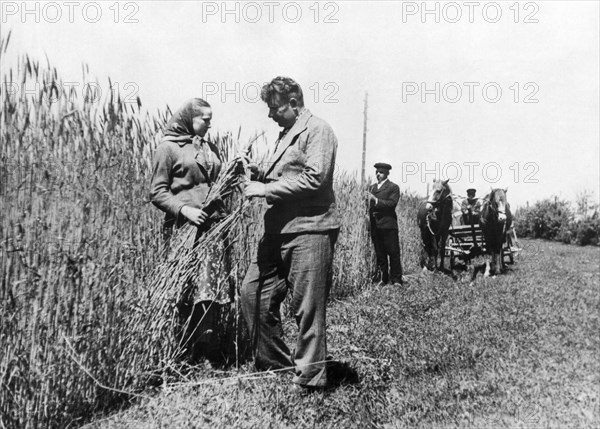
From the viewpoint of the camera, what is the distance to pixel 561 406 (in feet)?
9.62

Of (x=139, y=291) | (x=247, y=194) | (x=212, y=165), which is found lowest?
(x=139, y=291)

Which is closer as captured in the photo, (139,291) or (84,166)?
(84,166)

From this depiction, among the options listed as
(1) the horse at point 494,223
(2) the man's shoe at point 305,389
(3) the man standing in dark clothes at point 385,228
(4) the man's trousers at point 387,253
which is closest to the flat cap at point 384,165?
(3) the man standing in dark clothes at point 385,228

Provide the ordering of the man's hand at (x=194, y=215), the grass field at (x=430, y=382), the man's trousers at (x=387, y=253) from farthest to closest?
the man's trousers at (x=387, y=253), the man's hand at (x=194, y=215), the grass field at (x=430, y=382)

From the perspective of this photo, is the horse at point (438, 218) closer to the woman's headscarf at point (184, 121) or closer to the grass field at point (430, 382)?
the grass field at point (430, 382)

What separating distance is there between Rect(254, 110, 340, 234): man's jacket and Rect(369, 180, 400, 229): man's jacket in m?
5.75

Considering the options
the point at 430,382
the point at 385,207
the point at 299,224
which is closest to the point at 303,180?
the point at 299,224

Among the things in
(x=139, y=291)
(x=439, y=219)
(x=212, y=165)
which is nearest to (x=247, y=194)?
(x=212, y=165)

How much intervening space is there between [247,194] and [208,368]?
1.36m

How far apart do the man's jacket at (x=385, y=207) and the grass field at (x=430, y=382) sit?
9.92ft

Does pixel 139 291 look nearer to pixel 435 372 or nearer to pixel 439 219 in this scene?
pixel 435 372

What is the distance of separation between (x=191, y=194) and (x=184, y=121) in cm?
56

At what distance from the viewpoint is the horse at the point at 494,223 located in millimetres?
10000

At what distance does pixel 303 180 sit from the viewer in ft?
9.78
